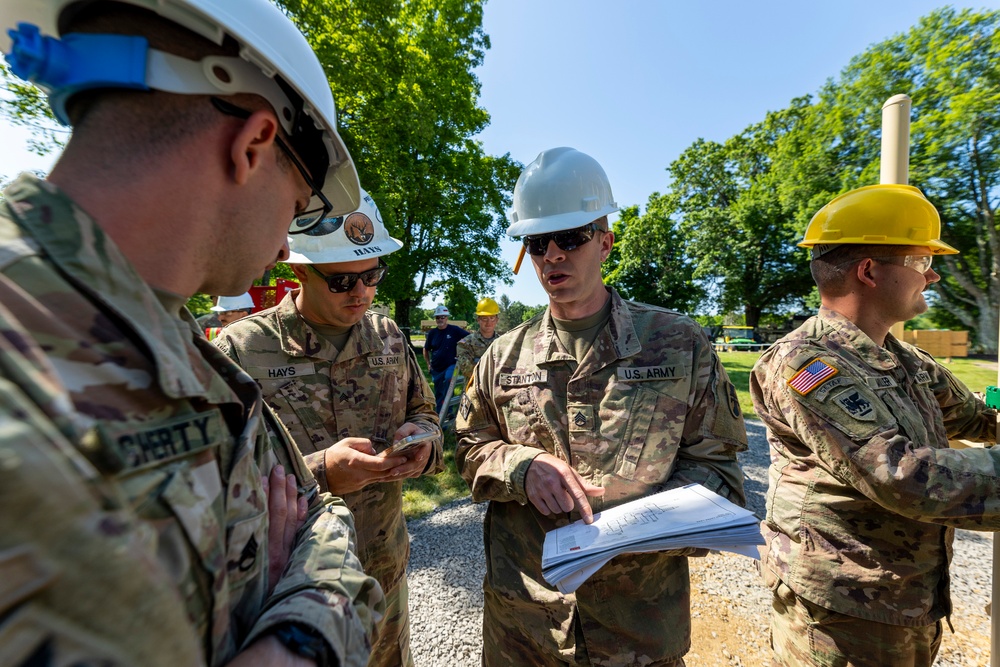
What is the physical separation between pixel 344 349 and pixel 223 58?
5.82 ft

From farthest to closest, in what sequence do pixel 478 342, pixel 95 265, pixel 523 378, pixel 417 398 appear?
pixel 478 342
pixel 417 398
pixel 523 378
pixel 95 265

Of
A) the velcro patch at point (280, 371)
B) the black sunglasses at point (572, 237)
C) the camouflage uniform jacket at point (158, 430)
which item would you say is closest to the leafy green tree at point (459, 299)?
the velcro patch at point (280, 371)

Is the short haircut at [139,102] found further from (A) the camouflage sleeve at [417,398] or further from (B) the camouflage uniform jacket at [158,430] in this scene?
(A) the camouflage sleeve at [417,398]

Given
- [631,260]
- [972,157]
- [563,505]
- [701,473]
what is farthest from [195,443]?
[631,260]

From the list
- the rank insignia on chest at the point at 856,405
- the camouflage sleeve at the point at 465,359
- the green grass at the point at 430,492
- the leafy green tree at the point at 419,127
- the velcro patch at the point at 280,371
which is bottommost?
the green grass at the point at 430,492

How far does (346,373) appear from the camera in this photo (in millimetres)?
2535

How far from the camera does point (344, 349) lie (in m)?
2.54

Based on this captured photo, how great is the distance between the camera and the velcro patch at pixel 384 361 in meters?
2.62

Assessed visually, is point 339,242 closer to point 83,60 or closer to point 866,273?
point 83,60

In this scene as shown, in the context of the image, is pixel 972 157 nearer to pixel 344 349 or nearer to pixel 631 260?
pixel 631 260

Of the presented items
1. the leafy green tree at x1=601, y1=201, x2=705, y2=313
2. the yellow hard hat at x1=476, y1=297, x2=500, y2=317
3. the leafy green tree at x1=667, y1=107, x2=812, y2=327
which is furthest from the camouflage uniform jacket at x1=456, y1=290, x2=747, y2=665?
the leafy green tree at x1=601, y1=201, x2=705, y2=313

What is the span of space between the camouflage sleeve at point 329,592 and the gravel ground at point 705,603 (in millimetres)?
2766

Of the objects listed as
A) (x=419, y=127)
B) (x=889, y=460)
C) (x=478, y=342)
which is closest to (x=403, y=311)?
(x=419, y=127)

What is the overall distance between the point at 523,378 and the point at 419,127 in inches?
449
